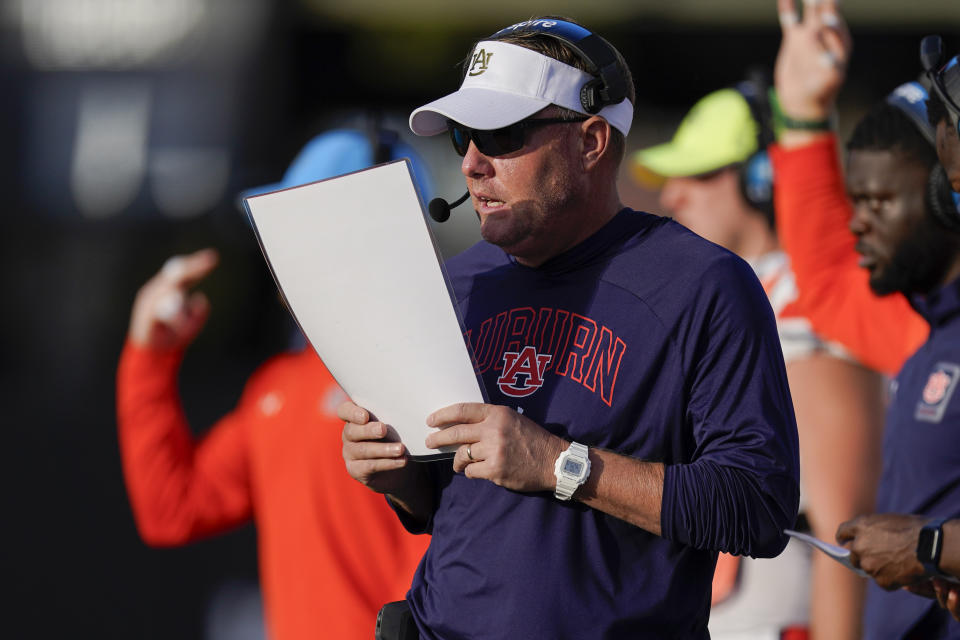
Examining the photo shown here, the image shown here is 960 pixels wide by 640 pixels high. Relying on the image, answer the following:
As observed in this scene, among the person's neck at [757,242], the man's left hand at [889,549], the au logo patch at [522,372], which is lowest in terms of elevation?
the man's left hand at [889,549]

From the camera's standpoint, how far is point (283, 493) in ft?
12.1

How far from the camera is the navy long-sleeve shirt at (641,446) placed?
191 centimetres

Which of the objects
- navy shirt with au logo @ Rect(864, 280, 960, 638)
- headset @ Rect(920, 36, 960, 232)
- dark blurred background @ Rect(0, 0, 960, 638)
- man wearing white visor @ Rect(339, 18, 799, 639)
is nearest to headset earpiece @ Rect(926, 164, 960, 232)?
headset @ Rect(920, 36, 960, 232)

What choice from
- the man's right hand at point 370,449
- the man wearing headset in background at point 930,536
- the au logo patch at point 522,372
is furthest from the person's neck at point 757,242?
the man's right hand at point 370,449

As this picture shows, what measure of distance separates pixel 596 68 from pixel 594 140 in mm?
135

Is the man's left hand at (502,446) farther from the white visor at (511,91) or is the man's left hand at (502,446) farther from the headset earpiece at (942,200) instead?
the headset earpiece at (942,200)

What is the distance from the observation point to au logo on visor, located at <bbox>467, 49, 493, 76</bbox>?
85.7 inches

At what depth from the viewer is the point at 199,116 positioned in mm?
9078

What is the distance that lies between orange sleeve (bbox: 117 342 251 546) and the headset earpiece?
2234 millimetres

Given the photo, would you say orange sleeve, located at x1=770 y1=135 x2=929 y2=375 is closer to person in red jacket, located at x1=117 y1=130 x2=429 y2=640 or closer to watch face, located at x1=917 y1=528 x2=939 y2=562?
person in red jacket, located at x1=117 y1=130 x2=429 y2=640

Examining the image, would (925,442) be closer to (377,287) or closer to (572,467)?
(572,467)

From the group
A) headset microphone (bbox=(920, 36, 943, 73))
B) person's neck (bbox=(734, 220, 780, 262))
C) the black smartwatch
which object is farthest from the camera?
person's neck (bbox=(734, 220, 780, 262))

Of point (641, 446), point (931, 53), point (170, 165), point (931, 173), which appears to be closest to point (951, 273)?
point (931, 173)

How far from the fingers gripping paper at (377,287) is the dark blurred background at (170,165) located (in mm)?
4400
